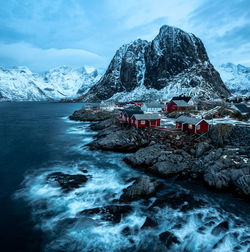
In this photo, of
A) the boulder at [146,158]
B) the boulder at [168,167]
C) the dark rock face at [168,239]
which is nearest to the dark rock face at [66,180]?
the boulder at [146,158]

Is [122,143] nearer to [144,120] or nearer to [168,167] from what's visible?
[144,120]

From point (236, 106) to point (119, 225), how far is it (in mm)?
52000

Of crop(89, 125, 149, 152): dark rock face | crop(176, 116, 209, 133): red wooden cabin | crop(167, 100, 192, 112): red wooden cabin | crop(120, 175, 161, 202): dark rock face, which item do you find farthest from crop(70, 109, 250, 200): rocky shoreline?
crop(167, 100, 192, 112): red wooden cabin

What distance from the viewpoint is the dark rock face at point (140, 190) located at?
1989 cm

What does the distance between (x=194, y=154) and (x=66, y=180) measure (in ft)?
70.3

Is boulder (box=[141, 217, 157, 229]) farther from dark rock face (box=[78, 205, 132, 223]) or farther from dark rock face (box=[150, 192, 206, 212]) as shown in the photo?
dark rock face (box=[78, 205, 132, 223])

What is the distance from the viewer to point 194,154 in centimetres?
2973

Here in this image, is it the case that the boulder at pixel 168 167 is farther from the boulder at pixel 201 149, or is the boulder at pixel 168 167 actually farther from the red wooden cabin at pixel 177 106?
the red wooden cabin at pixel 177 106

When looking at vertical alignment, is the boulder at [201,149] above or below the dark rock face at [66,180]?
above

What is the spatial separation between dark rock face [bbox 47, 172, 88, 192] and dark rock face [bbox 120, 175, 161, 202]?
6.76m

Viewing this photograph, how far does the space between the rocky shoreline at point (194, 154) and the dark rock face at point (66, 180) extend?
890 centimetres

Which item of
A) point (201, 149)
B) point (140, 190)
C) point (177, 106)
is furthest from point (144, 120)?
point (177, 106)

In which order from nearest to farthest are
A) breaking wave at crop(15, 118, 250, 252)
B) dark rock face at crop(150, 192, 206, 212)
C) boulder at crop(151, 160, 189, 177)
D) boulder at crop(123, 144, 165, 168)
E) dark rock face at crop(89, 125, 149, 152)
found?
1. breaking wave at crop(15, 118, 250, 252)
2. dark rock face at crop(150, 192, 206, 212)
3. boulder at crop(151, 160, 189, 177)
4. boulder at crop(123, 144, 165, 168)
5. dark rock face at crop(89, 125, 149, 152)

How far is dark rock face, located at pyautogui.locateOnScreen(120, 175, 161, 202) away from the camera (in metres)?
19.9
